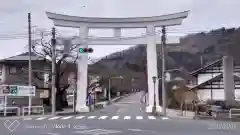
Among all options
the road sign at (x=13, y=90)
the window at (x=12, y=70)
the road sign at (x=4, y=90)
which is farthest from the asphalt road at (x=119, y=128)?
the window at (x=12, y=70)

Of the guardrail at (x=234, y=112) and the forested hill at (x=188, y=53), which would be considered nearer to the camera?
the guardrail at (x=234, y=112)

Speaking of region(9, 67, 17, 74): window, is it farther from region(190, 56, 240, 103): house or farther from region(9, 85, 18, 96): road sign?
region(190, 56, 240, 103): house

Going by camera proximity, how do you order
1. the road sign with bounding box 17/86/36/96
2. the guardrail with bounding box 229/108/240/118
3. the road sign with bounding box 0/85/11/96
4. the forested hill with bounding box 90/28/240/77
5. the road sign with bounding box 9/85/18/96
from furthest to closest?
the road sign with bounding box 17/86/36/96, the road sign with bounding box 9/85/18/96, the road sign with bounding box 0/85/11/96, the forested hill with bounding box 90/28/240/77, the guardrail with bounding box 229/108/240/118

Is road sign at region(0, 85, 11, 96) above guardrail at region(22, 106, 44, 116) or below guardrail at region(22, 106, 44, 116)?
above

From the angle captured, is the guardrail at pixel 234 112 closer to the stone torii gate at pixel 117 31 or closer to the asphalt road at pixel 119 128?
the asphalt road at pixel 119 128

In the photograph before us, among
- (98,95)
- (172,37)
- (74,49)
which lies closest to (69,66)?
(74,49)

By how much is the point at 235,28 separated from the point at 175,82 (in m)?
24.2

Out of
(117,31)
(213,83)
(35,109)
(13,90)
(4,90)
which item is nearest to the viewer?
(4,90)

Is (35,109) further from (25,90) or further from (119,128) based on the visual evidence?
(119,128)

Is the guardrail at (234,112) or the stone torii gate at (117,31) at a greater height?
the stone torii gate at (117,31)

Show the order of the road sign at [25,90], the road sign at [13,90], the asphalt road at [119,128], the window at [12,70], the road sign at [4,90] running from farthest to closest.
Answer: the window at [12,70]
the road sign at [25,90]
the road sign at [13,90]
the road sign at [4,90]
the asphalt road at [119,128]

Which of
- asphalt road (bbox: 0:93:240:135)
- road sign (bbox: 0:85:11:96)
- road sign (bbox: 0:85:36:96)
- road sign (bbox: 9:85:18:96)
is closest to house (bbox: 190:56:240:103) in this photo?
asphalt road (bbox: 0:93:240:135)

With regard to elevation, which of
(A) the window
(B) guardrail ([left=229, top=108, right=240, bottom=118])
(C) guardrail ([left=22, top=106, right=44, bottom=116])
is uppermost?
(A) the window

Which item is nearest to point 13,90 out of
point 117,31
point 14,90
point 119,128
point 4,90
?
point 14,90
